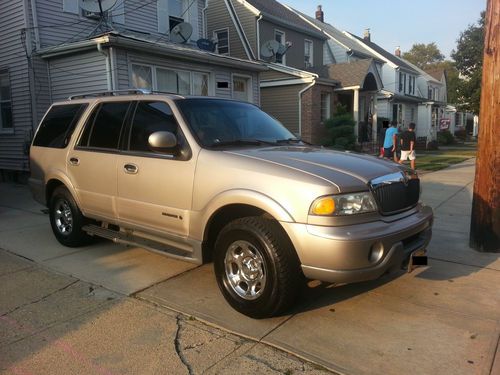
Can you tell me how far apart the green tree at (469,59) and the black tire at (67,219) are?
40.2 m

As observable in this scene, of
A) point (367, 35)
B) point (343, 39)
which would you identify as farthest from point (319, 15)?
point (367, 35)

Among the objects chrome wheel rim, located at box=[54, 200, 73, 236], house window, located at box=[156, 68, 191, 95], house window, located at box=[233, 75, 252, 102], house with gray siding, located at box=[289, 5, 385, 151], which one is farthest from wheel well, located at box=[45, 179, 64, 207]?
house with gray siding, located at box=[289, 5, 385, 151]

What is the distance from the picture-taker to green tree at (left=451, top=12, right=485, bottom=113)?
39375mm

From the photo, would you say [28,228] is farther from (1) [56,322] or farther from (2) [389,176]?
(2) [389,176]

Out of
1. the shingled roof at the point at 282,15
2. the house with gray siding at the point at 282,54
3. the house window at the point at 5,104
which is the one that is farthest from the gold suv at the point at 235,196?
the shingled roof at the point at 282,15

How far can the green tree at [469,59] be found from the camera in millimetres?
39375

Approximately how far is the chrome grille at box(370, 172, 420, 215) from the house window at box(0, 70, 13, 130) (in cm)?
1216

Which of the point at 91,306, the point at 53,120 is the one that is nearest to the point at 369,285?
the point at 91,306

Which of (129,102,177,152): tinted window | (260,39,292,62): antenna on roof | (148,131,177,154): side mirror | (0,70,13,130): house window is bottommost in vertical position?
(148,131,177,154): side mirror

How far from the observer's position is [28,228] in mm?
7023

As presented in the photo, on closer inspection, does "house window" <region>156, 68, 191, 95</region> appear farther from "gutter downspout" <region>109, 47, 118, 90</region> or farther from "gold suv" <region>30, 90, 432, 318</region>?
"gold suv" <region>30, 90, 432, 318</region>

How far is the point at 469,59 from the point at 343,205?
47.1 metres

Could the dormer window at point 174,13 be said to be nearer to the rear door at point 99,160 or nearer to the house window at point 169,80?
the house window at point 169,80

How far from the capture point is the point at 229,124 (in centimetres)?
465
